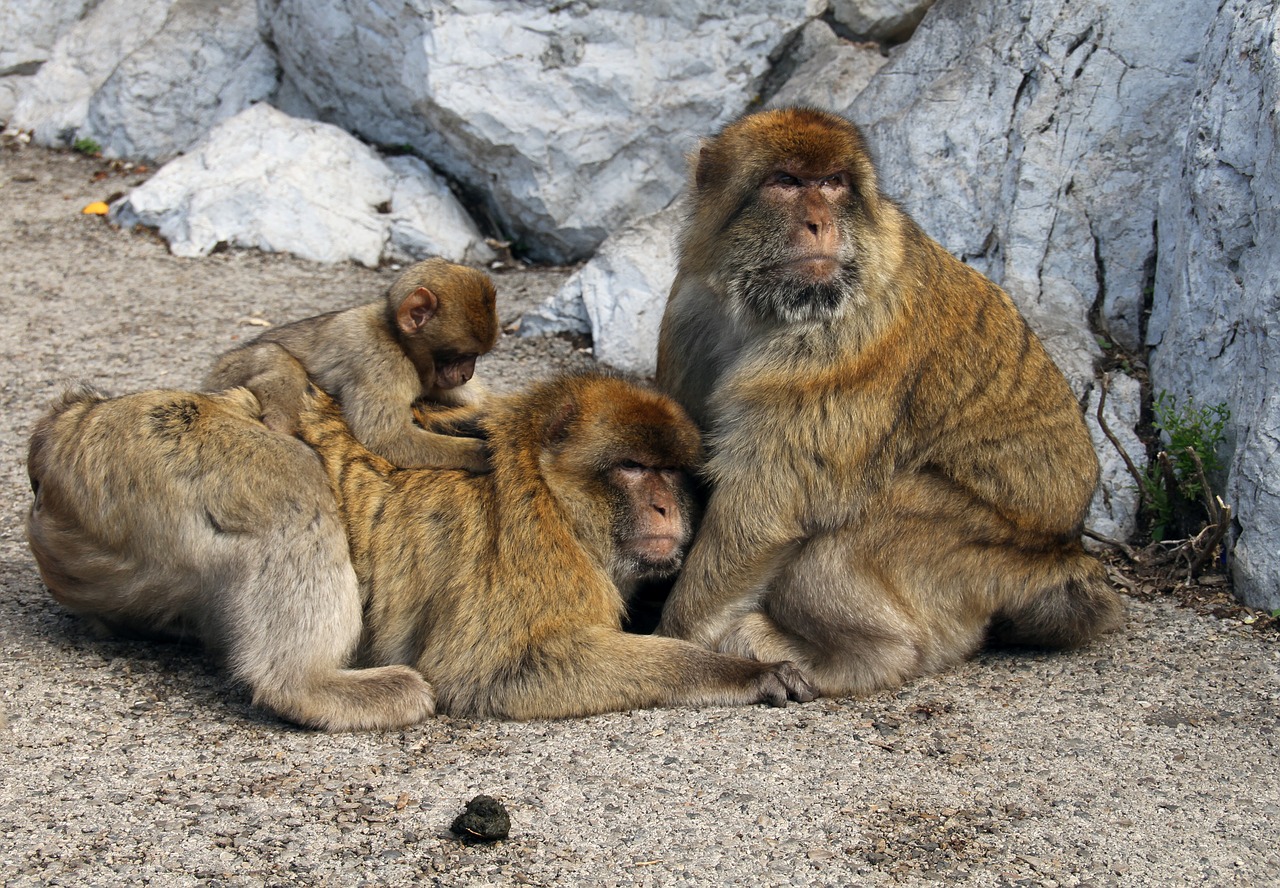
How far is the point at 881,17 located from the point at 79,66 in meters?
5.64

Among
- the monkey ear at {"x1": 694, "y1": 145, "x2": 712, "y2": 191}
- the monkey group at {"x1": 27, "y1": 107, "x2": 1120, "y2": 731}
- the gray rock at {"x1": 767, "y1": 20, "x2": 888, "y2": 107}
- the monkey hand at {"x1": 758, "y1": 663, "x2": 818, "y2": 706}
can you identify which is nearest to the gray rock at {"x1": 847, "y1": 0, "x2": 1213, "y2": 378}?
the gray rock at {"x1": 767, "y1": 20, "x2": 888, "y2": 107}

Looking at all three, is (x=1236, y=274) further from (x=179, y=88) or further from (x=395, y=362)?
(x=179, y=88)

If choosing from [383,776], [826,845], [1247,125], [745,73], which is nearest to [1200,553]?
[1247,125]

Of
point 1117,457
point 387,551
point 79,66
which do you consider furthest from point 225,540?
point 79,66

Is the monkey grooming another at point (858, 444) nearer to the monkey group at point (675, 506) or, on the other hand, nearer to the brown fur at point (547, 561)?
the monkey group at point (675, 506)

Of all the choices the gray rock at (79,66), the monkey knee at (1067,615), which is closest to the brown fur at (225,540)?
the monkey knee at (1067,615)

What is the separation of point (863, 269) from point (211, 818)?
7.21ft

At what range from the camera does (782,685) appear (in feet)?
12.0

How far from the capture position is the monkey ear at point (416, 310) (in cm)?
411

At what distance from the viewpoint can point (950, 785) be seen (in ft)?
10.4

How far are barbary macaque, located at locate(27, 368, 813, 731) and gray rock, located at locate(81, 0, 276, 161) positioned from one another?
5618 mm

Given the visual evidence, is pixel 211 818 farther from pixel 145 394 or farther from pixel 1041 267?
pixel 1041 267

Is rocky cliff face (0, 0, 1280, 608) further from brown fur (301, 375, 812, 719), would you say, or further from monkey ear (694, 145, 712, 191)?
brown fur (301, 375, 812, 719)

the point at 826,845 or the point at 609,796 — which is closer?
the point at 826,845
